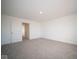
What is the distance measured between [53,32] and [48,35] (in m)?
0.91

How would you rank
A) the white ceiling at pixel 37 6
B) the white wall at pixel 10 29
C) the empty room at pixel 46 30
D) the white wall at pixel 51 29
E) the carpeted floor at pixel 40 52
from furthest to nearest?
the white wall at pixel 51 29 → the white wall at pixel 10 29 → the empty room at pixel 46 30 → the white ceiling at pixel 37 6 → the carpeted floor at pixel 40 52

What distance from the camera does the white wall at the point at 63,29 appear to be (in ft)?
17.3

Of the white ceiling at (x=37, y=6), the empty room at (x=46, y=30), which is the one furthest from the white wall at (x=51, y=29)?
the white ceiling at (x=37, y=6)

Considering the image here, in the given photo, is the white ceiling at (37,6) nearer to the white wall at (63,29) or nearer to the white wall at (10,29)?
the white wall at (10,29)

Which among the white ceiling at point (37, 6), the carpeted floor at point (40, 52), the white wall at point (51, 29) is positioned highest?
the white ceiling at point (37, 6)

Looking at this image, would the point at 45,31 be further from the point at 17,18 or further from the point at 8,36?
the point at 8,36

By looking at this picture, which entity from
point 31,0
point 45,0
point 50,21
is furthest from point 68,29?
point 31,0

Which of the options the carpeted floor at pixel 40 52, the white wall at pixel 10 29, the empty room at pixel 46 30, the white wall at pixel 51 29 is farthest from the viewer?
the white wall at pixel 51 29

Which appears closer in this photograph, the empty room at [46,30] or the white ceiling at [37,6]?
the white ceiling at [37,6]

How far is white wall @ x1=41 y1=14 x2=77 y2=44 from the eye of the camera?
17.3ft

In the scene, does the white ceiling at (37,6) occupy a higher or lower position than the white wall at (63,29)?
higher

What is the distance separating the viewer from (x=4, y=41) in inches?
198

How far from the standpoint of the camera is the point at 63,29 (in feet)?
19.7

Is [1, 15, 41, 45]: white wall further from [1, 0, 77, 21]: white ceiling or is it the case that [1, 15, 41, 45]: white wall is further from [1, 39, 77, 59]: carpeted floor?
[1, 39, 77, 59]: carpeted floor
